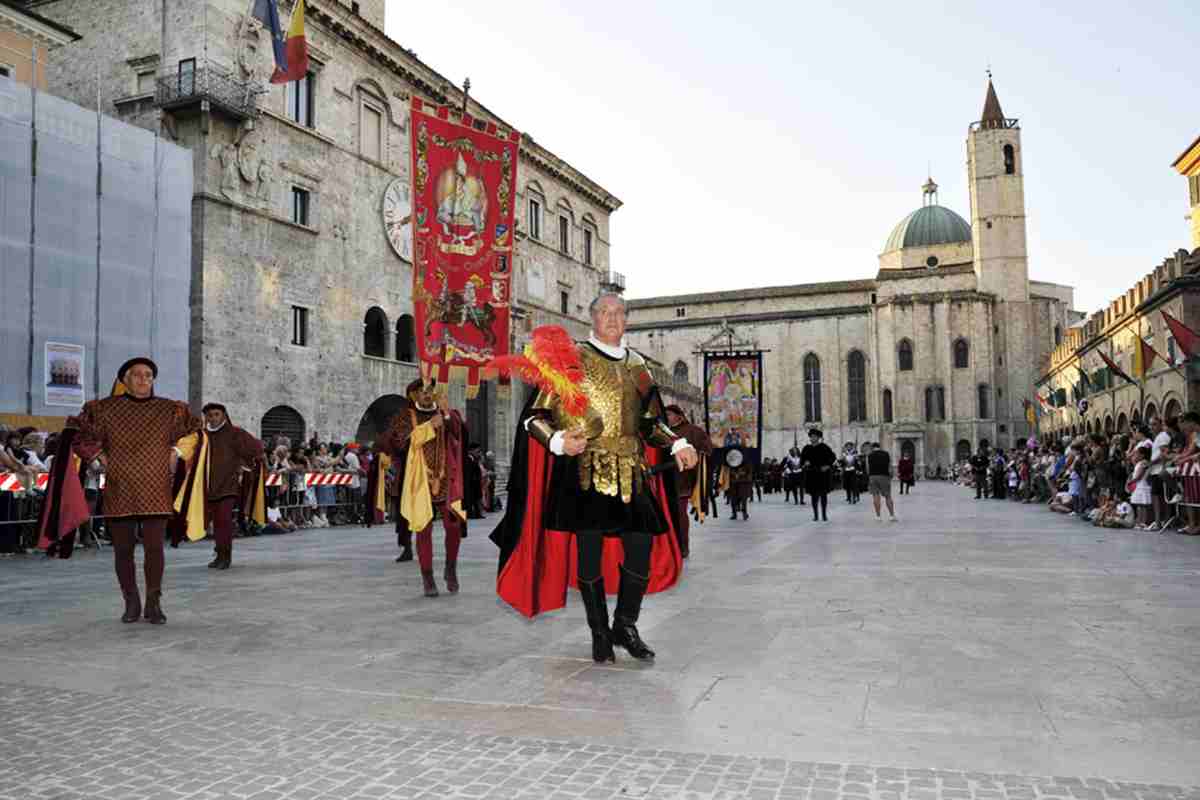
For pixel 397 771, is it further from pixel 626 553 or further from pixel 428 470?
pixel 428 470

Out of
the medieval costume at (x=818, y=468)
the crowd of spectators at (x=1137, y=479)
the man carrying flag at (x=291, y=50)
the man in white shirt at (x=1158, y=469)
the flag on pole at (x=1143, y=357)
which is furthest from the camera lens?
the flag on pole at (x=1143, y=357)

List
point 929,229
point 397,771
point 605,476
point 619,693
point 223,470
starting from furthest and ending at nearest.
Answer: point 929,229 < point 223,470 < point 605,476 < point 619,693 < point 397,771

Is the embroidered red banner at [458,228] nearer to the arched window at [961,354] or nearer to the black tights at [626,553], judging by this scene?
the black tights at [626,553]

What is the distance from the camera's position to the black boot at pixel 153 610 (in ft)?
20.1

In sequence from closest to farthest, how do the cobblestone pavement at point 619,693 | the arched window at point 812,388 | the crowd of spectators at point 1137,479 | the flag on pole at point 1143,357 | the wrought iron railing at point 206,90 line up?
the cobblestone pavement at point 619,693 → the crowd of spectators at point 1137,479 → the wrought iron railing at point 206,90 → the flag on pole at point 1143,357 → the arched window at point 812,388

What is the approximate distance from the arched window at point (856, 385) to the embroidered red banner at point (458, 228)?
6304 centimetres

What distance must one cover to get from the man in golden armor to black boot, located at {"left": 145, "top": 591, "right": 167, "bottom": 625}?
297 cm

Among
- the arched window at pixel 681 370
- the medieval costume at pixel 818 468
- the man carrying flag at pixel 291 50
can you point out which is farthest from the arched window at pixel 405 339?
the arched window at pixel 681 370

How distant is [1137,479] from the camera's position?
14711 mm

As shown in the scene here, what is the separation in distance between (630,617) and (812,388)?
7253cm

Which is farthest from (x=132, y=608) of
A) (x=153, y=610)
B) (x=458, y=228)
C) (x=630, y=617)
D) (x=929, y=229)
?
(x=929, y=229)

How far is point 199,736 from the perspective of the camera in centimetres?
348

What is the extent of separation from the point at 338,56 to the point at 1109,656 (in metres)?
27.4

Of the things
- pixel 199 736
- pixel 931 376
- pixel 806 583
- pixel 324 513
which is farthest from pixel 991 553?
pixel 931 376
